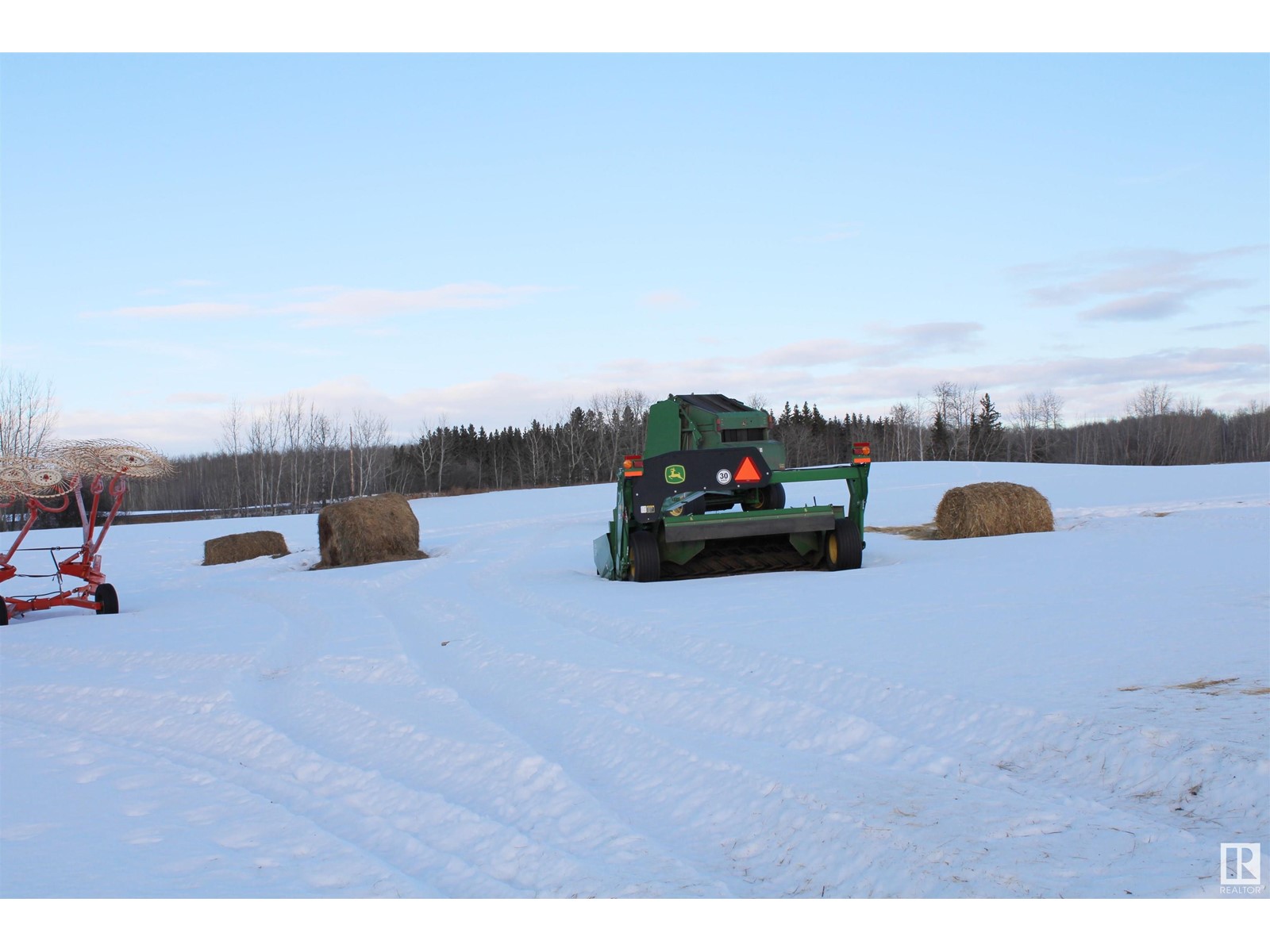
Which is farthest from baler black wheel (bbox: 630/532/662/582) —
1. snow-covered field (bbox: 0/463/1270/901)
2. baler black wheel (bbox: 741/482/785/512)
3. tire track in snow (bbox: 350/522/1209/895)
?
tire track in snow (bbox: 350/522/1209/895)

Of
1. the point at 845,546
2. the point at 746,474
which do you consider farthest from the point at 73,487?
the point at 845,546

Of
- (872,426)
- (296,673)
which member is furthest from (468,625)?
(872,426)

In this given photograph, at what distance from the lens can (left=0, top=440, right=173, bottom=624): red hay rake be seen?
10.8 meters

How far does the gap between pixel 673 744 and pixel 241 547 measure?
18106mm

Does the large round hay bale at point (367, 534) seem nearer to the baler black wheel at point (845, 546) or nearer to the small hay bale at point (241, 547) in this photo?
the small hay bale at point (241, 547)

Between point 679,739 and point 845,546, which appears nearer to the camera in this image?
point 679,739

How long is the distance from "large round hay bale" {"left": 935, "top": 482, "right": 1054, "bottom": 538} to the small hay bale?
14.5 metres

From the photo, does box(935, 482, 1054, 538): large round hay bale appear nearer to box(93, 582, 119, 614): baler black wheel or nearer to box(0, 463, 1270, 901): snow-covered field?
box(0, 463, 1270, 901): snow-covered field

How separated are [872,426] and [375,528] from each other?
8893cm

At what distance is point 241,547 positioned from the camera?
2031 cm

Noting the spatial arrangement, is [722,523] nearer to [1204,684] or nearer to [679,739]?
[679,739]

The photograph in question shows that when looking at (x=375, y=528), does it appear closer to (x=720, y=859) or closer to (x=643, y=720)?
(x=643, y=720)

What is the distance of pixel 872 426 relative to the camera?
100812mm

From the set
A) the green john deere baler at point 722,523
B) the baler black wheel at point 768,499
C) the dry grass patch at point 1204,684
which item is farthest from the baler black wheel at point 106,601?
the dry grass patch at point 1204,684
